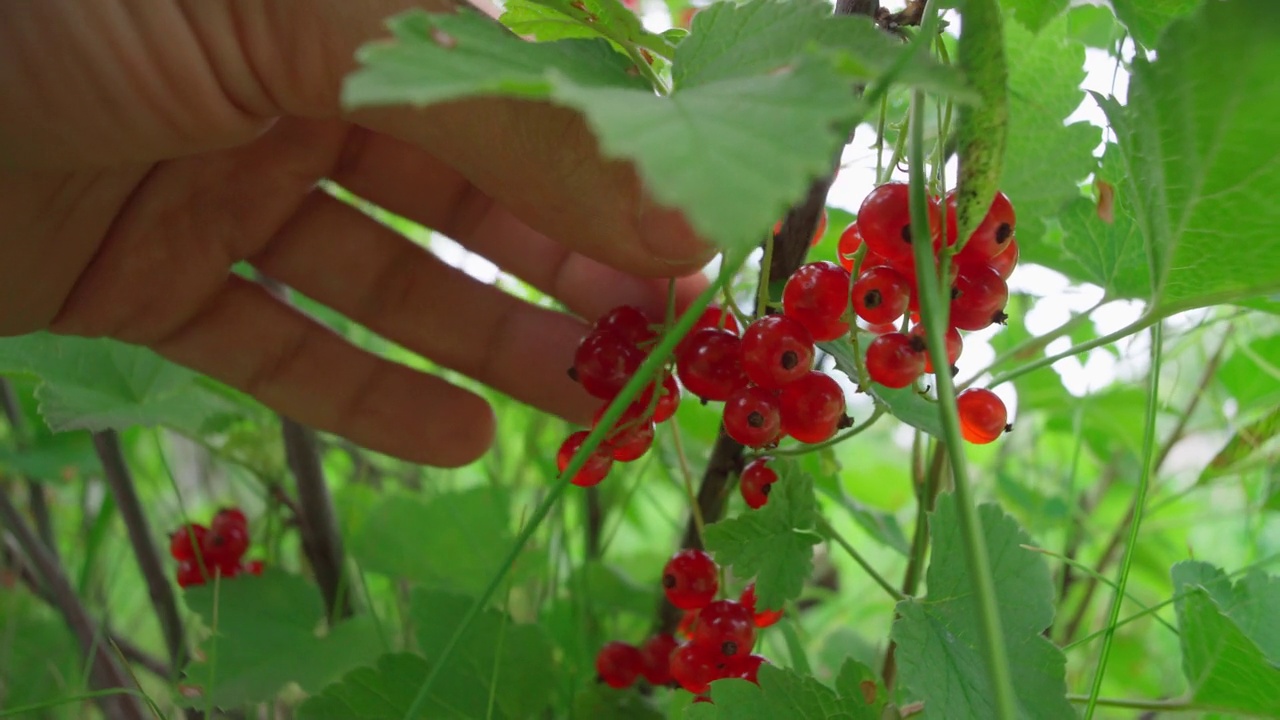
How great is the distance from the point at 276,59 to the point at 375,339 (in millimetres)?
759

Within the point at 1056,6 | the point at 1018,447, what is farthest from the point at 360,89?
the point at 1018,447

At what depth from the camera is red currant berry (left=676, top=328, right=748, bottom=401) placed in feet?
1.53

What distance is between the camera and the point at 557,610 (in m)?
0.80

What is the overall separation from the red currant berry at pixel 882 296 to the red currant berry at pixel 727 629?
21 cm

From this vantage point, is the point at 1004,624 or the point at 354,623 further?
the point at 354,623

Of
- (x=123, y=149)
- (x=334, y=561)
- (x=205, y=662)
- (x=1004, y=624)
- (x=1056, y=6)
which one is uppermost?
(x=1056, y=6)

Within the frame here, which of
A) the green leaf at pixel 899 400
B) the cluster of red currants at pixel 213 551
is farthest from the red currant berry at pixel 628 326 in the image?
the cluster of red currants at pixel 213 551

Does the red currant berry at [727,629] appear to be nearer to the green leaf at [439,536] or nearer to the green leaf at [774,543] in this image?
the green leaf at [774,543]

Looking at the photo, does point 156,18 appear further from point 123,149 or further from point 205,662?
point 205,662

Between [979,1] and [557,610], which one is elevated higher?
[979,1]

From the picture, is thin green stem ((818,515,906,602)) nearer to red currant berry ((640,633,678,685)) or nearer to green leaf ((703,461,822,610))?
green leaf ((703,461,822,610))

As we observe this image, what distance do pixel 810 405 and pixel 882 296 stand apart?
0.08 m

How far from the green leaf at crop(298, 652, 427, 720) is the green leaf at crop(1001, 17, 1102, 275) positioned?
22.0 inches

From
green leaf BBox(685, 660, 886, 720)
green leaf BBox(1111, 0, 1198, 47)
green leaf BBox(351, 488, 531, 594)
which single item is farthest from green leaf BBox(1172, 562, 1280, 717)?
green leaf BBox(351, 488, 531, 594)
